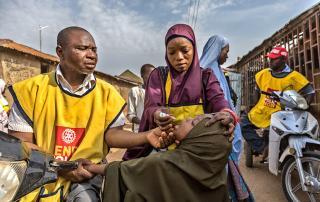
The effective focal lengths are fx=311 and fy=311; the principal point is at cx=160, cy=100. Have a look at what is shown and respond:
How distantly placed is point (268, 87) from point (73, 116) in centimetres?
380

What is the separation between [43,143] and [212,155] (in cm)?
97

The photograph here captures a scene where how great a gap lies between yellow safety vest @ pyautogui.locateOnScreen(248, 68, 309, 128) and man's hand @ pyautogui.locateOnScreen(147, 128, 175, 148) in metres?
3.44

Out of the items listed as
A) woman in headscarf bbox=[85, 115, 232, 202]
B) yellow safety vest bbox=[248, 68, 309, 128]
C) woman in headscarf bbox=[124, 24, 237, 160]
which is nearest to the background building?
yellow safety vest bbox=[248, 68, 309, 128]

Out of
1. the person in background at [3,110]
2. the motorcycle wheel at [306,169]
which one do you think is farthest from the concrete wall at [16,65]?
the motorcycle wheel at [306,169]

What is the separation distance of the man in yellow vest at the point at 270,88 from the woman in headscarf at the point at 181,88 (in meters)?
2.93

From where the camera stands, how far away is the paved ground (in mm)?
4141

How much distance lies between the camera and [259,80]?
5.12 metres

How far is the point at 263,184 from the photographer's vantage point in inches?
186

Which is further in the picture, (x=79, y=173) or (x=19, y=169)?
(x=79, y=173)

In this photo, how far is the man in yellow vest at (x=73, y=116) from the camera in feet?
5.41

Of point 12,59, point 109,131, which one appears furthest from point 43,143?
point 12,59

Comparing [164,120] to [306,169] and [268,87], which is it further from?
[268,87]

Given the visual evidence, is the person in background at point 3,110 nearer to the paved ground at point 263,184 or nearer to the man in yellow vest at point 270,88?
the paved ground at point 263,184

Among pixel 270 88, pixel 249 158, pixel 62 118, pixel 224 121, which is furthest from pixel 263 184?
pixel 62 118
